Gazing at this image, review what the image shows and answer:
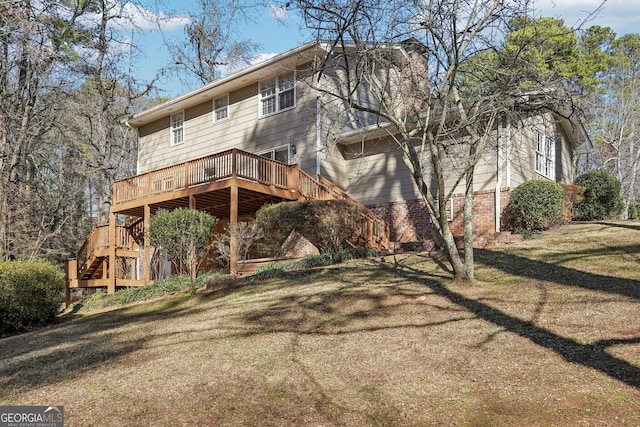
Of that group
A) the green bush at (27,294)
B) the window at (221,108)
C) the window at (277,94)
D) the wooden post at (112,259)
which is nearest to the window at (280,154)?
the window at (277,94)

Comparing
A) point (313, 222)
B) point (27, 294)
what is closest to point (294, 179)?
point (313, 222)

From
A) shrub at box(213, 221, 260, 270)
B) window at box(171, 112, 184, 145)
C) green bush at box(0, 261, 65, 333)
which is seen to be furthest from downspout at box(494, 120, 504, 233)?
window at box(171, 112, 184, 145)

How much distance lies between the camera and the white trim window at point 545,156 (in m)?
15.7

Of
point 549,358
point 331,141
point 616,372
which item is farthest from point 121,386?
point 331,141

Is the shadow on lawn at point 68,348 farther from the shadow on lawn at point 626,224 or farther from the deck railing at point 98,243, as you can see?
the shadow on lawn at point 626,224

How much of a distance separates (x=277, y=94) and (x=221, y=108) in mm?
2994

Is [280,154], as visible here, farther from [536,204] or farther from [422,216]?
[536,204]

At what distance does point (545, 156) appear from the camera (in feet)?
52.7

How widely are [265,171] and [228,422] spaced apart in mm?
10717

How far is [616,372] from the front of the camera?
4793mm

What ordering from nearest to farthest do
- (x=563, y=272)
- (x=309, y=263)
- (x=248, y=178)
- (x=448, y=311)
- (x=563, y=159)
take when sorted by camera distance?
(x=448, y=311) → (x=563, y=272) → (x=309, y=263) → (x=248, y=178) → (x=563, y=159)

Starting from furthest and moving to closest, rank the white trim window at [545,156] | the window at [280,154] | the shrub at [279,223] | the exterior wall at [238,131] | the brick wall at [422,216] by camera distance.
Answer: the window at [280,154], the exterior wall at [238,131], the white trim window at [545,156], the brick wall at [422,216], the shrub at [279,223]

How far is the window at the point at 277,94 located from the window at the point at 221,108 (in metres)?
1.88

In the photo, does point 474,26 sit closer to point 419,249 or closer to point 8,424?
point 419,249
